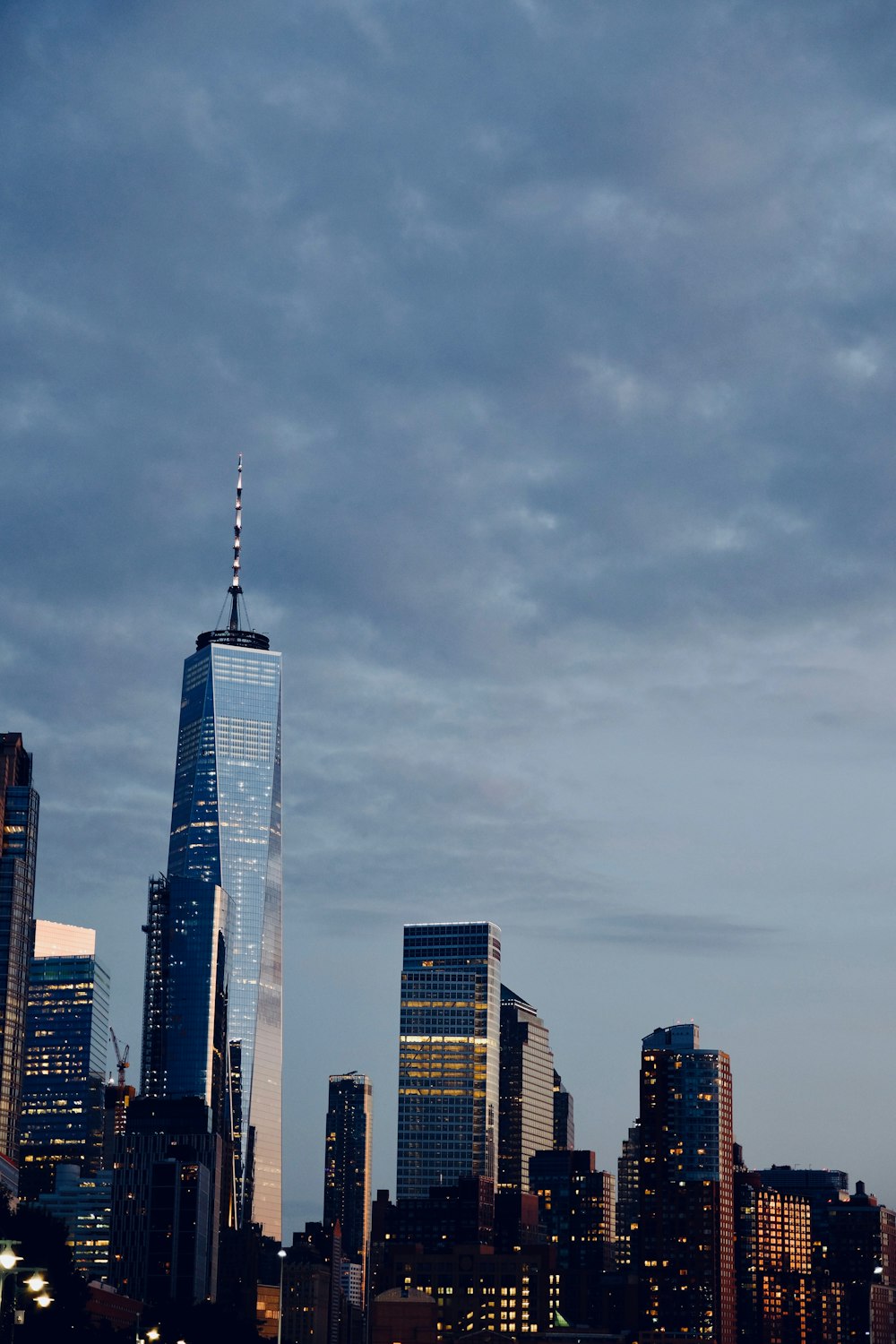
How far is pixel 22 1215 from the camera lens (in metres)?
191

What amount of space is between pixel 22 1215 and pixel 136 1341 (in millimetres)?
16108

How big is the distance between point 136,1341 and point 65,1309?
49.0 feet

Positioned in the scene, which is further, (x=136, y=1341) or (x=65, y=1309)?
(x=136, y=1341)

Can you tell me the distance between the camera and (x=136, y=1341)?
194 m

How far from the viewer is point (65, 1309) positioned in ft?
596

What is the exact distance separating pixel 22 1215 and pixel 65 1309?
12.2 metres
